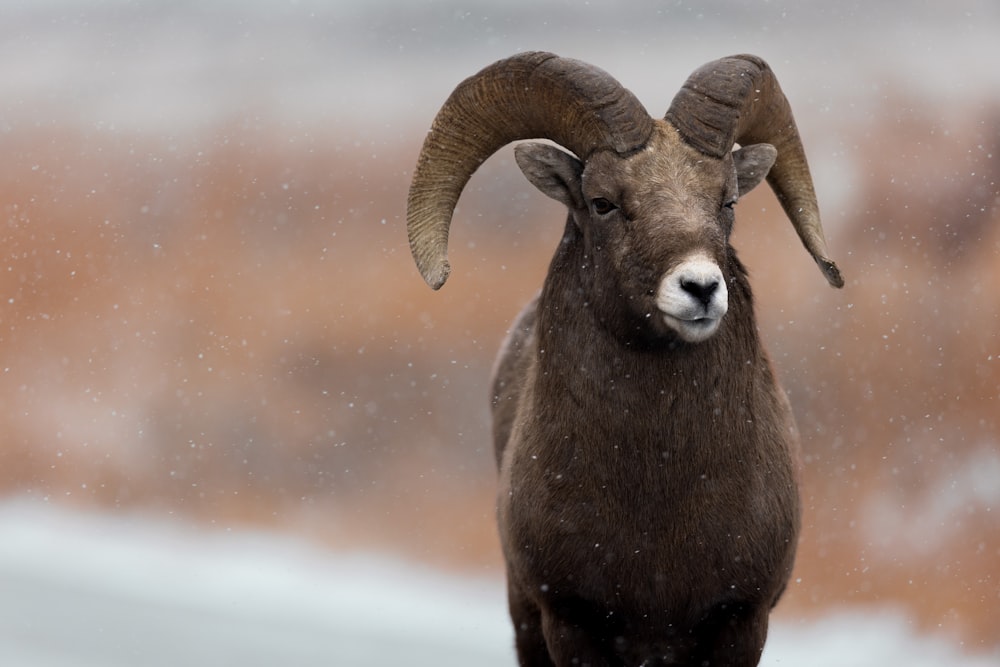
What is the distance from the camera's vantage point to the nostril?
4980mm

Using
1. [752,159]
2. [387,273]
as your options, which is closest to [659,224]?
[752,159]

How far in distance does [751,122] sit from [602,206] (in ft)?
3.70

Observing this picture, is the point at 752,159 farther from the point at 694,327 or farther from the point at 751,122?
the point at 694,327

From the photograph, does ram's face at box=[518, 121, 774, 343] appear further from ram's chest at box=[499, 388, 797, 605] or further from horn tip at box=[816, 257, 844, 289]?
horn tip at box=[816, 257, 844, 289]

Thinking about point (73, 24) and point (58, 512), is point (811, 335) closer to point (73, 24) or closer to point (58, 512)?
point (58, 512)

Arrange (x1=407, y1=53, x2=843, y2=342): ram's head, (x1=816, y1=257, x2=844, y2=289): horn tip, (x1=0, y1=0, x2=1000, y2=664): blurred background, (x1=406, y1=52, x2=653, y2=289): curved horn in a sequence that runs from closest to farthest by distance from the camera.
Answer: (x1=407, y1=53, x2=843, y2=342): ram's head, (x1=406, y1=52, x2=653, y2=289): curved horn, (x1=816, y1=257, x2=844, y2=289): horn tip, (x1=0, y1=0, x2=1000, y2=664): blurred background

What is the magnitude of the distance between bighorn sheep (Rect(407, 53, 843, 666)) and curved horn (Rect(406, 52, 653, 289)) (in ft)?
0.03

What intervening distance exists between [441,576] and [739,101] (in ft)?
31.9

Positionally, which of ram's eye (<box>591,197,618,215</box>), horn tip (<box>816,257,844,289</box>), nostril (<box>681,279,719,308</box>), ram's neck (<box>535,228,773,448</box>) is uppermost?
horn tip (<box>816,257,844,289</box>)

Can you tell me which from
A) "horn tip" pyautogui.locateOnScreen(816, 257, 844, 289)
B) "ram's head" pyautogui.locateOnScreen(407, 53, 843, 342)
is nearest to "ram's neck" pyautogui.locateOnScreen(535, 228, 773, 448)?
"ram's head" pyautogui.locateOnScreen(407, 53, 843, 342)

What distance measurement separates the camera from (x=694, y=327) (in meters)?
5.15

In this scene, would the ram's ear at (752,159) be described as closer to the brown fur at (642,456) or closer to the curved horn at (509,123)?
the brown fur at (642,456)

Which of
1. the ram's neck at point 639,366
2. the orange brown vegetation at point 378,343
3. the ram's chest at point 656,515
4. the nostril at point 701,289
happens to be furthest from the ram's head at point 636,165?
the orange brown vegetation at point 378,343

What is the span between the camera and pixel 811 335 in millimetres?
14102
